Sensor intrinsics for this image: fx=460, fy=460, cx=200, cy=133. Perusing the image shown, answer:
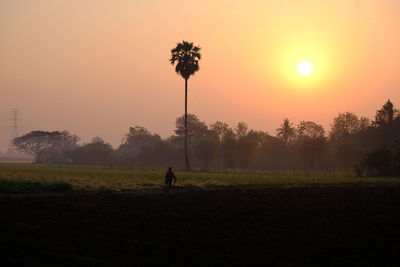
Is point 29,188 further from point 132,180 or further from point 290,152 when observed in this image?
point 290,152

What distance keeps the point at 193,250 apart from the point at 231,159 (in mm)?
103646

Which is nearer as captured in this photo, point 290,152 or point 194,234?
point 194,234

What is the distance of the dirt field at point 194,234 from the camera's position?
12820 millimetres

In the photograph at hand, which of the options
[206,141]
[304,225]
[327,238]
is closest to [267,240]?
[327,238]

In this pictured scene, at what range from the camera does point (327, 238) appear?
16.1 metres

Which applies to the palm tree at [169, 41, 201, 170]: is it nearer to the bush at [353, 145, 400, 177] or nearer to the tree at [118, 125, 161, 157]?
the bush at [353, 145, 400, 177]

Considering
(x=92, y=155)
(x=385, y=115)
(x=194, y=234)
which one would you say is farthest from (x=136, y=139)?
(x=194, y=234)

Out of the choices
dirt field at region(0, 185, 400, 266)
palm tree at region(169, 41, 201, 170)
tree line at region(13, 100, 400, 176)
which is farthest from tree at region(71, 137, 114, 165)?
dirt field at region(0, 185, 400, 266)

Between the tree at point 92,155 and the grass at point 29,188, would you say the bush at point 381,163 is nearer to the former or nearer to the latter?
the grass at point 29,188

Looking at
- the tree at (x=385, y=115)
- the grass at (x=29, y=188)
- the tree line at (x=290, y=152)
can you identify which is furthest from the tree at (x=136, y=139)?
the grass at (x=29, y=188)

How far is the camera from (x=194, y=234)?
16.4m

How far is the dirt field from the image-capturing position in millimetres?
12820

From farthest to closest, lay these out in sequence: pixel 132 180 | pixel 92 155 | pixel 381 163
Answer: pixel 92 155, pixel 381 163, pixel 132 180

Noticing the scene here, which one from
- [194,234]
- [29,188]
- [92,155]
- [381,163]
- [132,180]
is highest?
[92,155]
